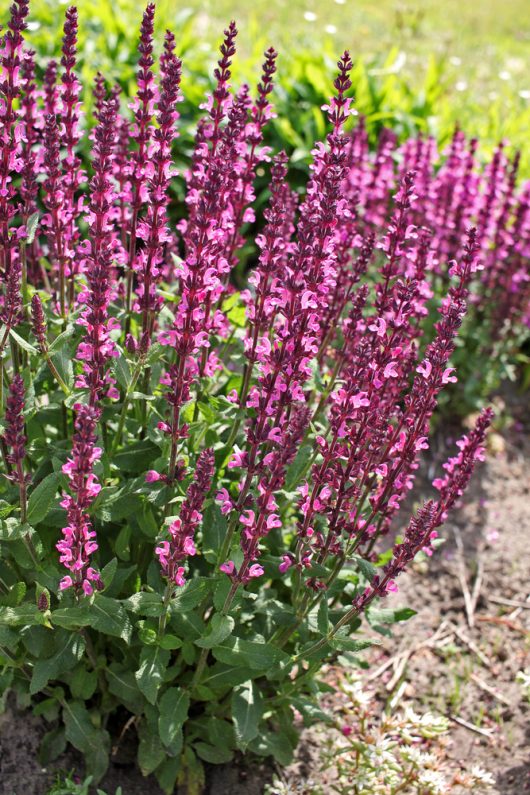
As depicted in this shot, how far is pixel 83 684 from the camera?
355 cm

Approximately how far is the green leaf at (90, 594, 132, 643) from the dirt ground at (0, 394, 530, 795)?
1.09m

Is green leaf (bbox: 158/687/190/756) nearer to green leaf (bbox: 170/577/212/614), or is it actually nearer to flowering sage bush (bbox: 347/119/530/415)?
green leaf (bbox: 170/577/212/614)

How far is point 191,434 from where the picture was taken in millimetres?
3471

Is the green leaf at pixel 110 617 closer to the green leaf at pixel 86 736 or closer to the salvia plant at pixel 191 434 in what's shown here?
the salvia plant at pixel 191 434

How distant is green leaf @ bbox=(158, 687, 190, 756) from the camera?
3273 millimetres

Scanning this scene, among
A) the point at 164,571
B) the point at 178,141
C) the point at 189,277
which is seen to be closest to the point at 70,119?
the point at 189,277

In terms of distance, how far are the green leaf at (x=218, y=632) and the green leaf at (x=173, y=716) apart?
44 centimetres

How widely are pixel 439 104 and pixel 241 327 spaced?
6.93m

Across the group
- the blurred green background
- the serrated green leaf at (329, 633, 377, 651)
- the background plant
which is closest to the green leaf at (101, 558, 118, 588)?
the serrated green leaf at (329, 633, 377, 651)

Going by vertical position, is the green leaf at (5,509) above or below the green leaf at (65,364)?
below

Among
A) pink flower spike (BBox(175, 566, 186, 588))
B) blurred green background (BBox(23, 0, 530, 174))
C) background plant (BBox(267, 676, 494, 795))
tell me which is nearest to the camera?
pink flower spike (BBox(175, 566, 186, 588))

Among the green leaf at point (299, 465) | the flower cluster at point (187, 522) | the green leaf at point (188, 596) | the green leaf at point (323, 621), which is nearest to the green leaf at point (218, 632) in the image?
the green leaf at point (188, 596)

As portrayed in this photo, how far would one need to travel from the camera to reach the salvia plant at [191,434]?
9.35 feet

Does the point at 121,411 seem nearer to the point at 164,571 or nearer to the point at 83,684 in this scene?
the point at 164,571
